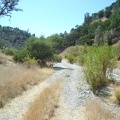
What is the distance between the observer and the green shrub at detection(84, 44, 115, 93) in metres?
18.4

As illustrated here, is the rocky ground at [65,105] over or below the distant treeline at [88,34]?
below

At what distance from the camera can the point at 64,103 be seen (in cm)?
1396

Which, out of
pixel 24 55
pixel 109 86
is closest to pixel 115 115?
pixel 109 86

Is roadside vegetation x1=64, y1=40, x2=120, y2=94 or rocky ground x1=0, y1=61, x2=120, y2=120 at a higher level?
roadside vegetation x1=64, y1=40, x2=120, y2=94

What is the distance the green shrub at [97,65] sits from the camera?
18438mm

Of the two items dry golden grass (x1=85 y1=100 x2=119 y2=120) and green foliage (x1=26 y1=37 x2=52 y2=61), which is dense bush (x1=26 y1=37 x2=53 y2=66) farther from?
dry golden grass (x1=85 y1=100 x2=119 y2=120)

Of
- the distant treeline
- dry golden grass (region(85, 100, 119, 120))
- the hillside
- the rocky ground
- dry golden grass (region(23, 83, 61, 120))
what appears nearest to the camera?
dry golden grass (region(23, 83, 61, 120))

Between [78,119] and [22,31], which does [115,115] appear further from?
[22,31]

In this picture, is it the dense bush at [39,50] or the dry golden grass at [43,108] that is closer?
the dry golden grass at [43,108]

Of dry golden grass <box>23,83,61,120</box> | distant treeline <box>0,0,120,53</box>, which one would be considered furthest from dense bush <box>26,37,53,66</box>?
dry golden grass <box>23,83,61,120</box>

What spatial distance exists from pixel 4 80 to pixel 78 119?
7739 millimetres

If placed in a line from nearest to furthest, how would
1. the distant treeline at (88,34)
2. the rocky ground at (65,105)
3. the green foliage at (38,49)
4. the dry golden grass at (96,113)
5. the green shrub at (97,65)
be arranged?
1. the dry golden grass at (96,113)
2. the rocky ground at (65,105)
3. the green shrub at (97,65)
4. the green foliage at (38,49)
5. the distant treeline at (88,34)

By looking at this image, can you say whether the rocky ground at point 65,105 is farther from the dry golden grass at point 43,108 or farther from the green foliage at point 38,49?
the green foliage at point 38,49

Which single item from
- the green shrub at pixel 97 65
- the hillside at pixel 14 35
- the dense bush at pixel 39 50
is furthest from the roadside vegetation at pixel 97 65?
the hillside at pixel 14 35
